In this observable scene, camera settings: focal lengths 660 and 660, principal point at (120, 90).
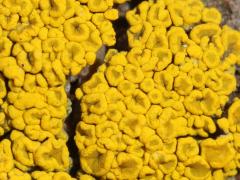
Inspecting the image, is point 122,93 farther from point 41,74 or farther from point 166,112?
point 41,74

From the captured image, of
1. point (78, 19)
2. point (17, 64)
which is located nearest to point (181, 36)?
point (78, 19)

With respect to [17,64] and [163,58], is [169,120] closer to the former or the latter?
[163,58]

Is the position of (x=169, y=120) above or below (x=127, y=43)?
below

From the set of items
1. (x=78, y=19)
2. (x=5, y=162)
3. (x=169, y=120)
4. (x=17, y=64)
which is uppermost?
(x=78, y=19)
